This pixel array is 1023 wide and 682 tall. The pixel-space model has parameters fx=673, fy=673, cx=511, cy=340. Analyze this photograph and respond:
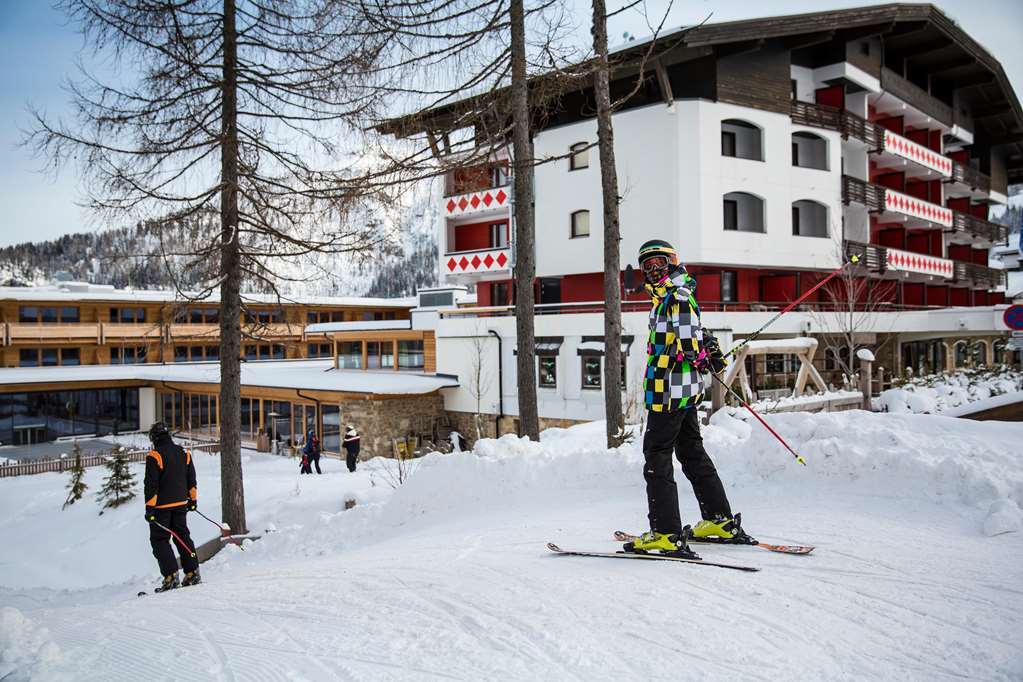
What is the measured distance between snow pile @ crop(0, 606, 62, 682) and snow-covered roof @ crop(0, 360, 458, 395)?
18.5m

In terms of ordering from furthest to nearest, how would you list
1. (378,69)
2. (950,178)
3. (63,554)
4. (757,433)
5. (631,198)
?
(950,178), (631,198), (63,554), (378,69), (757,433)

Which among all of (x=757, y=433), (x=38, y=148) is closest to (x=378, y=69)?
(x=38, y=148)

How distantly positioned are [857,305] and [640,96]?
11.3m

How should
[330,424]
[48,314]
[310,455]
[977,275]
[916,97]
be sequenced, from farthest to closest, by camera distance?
[48,314] < [977,275] < [916,97] < [330,424] < [310,455]

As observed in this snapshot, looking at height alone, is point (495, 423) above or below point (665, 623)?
below

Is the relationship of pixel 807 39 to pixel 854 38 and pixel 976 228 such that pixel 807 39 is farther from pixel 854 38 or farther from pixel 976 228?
pixel 976 228

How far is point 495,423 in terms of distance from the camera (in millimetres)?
22516

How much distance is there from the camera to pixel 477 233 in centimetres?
2844

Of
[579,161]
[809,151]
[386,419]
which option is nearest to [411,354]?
[386,419]

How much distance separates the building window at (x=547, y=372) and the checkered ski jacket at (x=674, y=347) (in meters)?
16.7

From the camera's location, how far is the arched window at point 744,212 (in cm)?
2320

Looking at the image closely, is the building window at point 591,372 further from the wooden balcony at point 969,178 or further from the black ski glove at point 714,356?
the wooden balcony at point 969,178

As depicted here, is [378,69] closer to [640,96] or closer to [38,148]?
[38,148]

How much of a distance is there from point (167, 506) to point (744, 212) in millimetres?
21189
